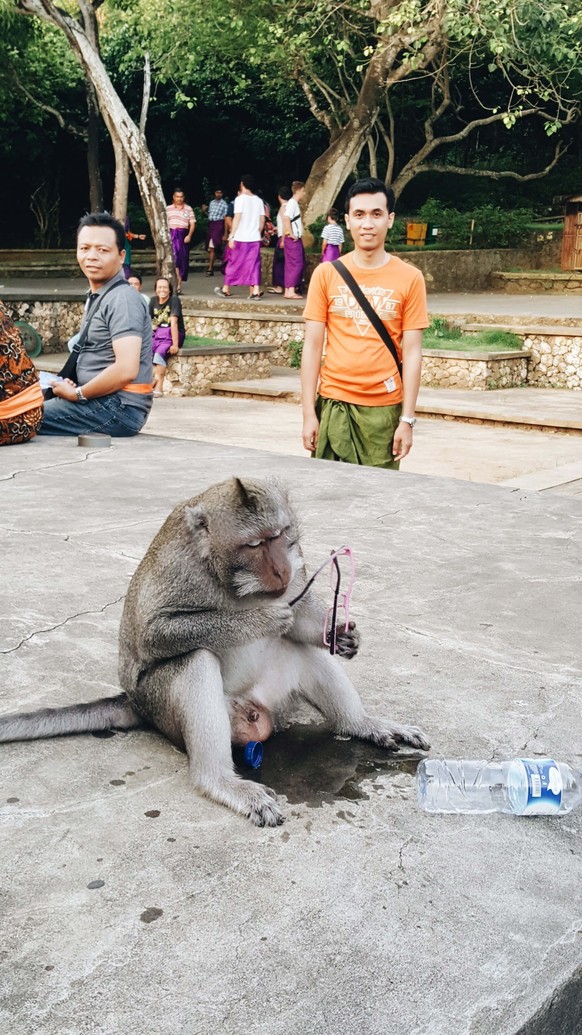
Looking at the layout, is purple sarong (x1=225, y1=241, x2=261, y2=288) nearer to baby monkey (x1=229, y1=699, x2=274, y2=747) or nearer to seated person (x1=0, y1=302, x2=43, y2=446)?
seated person (x1=0, y1=302, x2=43, y2=446)

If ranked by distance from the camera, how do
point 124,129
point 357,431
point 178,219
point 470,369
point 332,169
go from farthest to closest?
point 332,169 < point 178,219 < point 124,129 < point 470,369 < point 357,431

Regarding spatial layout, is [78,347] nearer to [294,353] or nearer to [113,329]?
[113,329]

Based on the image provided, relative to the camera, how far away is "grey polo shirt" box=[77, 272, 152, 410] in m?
6.06

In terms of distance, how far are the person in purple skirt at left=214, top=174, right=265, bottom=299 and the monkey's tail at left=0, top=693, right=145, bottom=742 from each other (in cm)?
1500

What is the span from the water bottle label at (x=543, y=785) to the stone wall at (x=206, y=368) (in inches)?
444

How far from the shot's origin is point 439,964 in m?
1.93

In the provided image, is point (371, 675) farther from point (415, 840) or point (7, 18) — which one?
point (7, 18)

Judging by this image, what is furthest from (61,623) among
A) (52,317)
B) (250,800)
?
(52,317)

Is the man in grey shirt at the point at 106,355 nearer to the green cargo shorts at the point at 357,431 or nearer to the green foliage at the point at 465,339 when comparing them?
the green cargo shorts at the point at 357,431

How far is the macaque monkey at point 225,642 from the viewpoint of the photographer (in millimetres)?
2428

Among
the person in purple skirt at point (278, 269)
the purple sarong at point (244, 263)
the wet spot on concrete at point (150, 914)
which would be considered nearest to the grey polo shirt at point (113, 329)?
the wet spot on concrete at point (150, 914)

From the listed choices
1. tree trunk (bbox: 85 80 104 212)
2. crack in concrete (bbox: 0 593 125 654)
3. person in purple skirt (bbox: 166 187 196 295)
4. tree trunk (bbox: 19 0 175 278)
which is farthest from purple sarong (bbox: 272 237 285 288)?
crack in concrete (bbox: 0 593 125 654)

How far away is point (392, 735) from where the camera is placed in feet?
9.16

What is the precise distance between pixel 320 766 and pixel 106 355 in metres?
4.06
